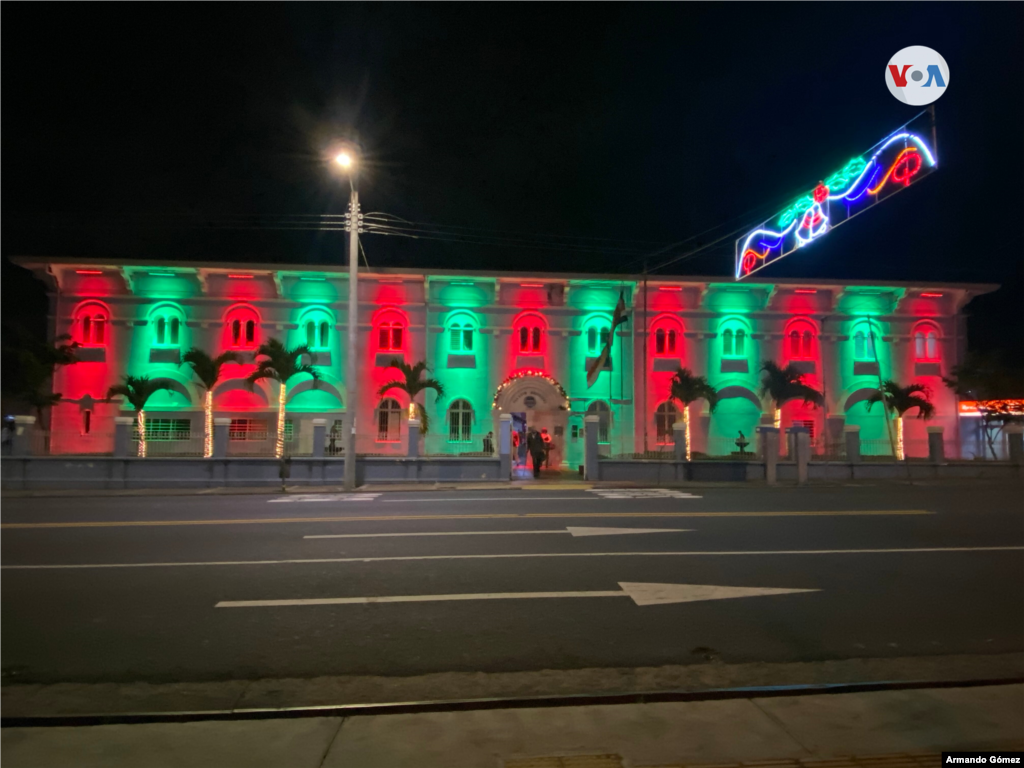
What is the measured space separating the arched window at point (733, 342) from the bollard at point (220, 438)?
19.7m

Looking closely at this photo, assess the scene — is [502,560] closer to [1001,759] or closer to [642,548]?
[642,548]

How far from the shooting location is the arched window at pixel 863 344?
2931 cm

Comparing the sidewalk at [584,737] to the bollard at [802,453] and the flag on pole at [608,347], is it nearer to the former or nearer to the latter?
the bollard at [802,453]

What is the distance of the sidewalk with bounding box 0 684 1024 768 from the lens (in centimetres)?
355

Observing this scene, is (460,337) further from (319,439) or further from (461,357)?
(319,439)

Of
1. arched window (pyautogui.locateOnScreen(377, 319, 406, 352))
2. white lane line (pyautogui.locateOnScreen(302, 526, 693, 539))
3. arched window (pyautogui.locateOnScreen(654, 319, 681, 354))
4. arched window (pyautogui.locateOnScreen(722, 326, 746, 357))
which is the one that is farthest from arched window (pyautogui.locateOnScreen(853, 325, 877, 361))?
white lane line (pyautogui.locateOnScreen(302, 526, 693, 539))

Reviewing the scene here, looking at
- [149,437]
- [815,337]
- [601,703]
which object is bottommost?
[601,703]

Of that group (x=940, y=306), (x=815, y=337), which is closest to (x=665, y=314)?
(x=815, y=337)

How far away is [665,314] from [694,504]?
639 inches

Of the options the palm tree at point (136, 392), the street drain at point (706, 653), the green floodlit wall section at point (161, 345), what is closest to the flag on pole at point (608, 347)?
the green floodlit wall section at point (161, 345)

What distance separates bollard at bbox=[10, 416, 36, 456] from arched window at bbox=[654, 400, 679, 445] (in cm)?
2201

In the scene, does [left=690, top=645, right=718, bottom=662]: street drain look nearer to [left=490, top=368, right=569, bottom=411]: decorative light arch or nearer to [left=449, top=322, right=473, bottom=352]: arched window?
[left=490, top=368, right=569, bottom=411]: decorative light arch

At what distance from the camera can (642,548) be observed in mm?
8898

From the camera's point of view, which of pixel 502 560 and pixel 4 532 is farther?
pixel 4 532
